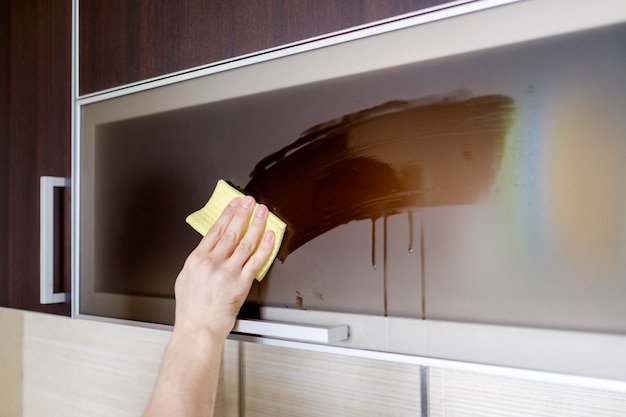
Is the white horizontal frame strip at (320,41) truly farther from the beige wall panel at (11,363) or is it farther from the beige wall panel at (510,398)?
the beige wall panel at (11,363)

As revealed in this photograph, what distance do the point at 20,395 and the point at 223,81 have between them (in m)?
1.27

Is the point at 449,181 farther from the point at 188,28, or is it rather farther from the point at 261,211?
the point at 188,28

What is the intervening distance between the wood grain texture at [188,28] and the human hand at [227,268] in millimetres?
209

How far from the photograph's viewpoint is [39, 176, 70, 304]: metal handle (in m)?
0.83

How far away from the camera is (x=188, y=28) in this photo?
69 cm

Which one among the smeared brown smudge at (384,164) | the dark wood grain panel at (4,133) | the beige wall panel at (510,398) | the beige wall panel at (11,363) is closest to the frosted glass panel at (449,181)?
the smeared brown smudge at (384,164)

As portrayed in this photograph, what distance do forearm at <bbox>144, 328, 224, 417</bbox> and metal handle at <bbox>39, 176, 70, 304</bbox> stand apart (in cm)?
33

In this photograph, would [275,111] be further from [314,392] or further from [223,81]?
[314,392]

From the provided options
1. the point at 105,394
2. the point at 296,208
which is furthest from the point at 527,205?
the point at 105,394

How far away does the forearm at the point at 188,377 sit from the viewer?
0.58m

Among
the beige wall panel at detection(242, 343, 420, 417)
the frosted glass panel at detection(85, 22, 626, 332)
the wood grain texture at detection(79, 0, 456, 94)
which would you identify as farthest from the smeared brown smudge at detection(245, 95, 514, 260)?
the beige wall panel at detection(242, 343, 420, 417)

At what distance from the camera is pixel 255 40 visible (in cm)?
62

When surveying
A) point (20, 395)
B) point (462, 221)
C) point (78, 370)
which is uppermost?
point (462, 221)

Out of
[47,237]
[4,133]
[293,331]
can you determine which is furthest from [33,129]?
[293,331]
